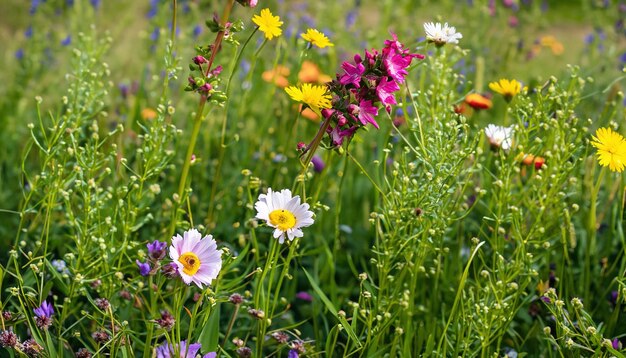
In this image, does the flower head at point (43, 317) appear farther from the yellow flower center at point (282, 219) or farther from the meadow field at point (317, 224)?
the yellow flower center at point (282, 219)

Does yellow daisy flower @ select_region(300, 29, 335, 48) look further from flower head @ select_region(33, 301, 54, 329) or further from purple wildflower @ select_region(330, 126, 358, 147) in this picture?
flower head @ select_region(33, 301, 54, 329)

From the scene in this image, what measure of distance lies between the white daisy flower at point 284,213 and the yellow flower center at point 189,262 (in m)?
0.12

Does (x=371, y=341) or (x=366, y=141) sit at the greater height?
(x=366, y=141)

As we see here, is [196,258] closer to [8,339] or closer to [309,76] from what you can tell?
[8,339]

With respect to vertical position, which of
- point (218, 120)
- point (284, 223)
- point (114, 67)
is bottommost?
point (284, 223)

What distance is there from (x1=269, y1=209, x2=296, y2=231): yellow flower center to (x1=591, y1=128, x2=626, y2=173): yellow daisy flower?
55 cm

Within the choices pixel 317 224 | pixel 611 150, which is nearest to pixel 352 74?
pixel 611 150

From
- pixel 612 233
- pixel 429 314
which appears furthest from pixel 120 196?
pixel 612 233

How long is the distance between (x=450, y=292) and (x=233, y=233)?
569 mm

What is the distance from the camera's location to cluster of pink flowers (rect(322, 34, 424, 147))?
1192 millimetres

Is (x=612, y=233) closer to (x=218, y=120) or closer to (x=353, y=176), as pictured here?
(x=353, y=176)

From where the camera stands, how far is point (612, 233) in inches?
69.2

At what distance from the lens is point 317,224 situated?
1.94 m

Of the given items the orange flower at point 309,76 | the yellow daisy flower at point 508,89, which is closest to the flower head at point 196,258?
the yellow daisy flower at point 508,89
